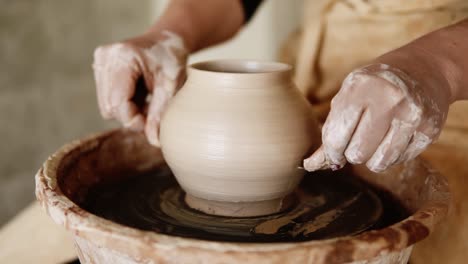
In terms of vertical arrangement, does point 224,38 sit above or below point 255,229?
above

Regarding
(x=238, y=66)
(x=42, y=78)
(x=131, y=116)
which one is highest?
(x=238, y=66)

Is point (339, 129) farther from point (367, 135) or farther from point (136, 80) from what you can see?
point (136, 80)

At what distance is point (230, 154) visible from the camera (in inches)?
34.4

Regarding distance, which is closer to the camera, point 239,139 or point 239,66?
point 239,139

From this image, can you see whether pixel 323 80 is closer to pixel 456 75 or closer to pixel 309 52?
pixel 309 52

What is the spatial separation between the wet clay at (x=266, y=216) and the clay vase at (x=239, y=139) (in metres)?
0.04

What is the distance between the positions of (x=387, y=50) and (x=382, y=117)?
2.16 ft

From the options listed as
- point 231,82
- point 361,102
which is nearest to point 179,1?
point 231,82

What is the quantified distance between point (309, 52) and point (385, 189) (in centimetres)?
48

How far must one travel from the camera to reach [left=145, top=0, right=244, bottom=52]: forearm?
52.3 inches

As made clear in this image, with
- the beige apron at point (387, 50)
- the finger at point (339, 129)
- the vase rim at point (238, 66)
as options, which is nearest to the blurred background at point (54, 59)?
the beige apron at point (387, 50)

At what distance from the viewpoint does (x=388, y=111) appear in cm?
69

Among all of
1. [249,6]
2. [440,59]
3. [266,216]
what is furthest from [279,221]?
[249,6]

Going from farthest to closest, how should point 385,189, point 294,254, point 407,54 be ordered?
point 385,189
point 407,54
point 294,254
